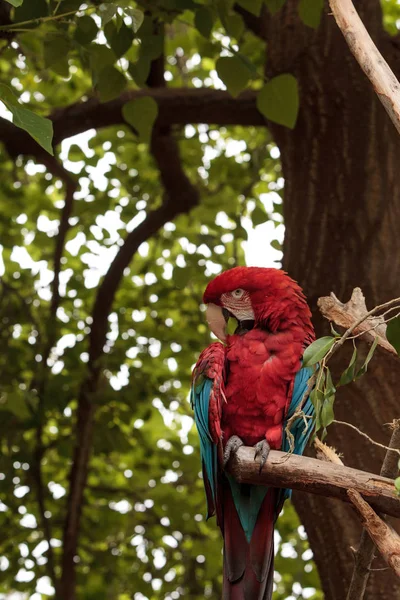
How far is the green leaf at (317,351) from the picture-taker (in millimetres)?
1130

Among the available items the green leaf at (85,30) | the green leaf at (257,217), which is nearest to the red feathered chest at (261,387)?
the green leaf at (85,30)

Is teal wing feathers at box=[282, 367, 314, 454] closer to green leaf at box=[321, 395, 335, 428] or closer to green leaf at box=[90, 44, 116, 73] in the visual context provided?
green leaf at box=[321, 395, 335, 428]

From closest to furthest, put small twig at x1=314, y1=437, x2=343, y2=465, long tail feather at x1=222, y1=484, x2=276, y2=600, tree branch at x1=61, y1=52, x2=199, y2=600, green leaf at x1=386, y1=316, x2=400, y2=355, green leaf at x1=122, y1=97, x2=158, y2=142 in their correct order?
1. green leaf at x1=386, y1=316, x2=400, y2=355
2. small twig at x1=314, y1=437, x2=343, y2=465
3. long tail feather at x1=222, y1=484, x2=276, y2=600
4. green leaf at x1=122, y1=97, x2=158, y2=142
5. tree branch at x1=61, y1=52, x2=199, y2=600

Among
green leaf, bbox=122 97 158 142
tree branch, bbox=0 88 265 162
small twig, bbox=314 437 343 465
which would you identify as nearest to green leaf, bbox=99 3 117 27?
green leaf, bbox=122 97 158 142

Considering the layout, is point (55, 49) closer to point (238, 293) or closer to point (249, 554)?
point (238, 293)

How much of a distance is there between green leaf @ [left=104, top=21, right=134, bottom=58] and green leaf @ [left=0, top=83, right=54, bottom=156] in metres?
0.71

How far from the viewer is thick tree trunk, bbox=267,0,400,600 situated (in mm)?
2223

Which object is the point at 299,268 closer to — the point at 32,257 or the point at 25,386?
the point at 25,386

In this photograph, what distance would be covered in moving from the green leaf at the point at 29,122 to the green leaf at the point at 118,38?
0.71 metres

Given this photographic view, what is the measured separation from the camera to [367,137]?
2.46 meters

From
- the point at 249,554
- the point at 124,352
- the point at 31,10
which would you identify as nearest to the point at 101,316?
the point at 124,352

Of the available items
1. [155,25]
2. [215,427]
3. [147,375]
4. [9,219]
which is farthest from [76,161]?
[215,427]

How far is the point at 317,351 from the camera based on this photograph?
1140 mm

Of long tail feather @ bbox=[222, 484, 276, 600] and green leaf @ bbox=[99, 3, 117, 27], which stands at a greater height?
green leaf @ bbox=[99, 3, 117, 27]
